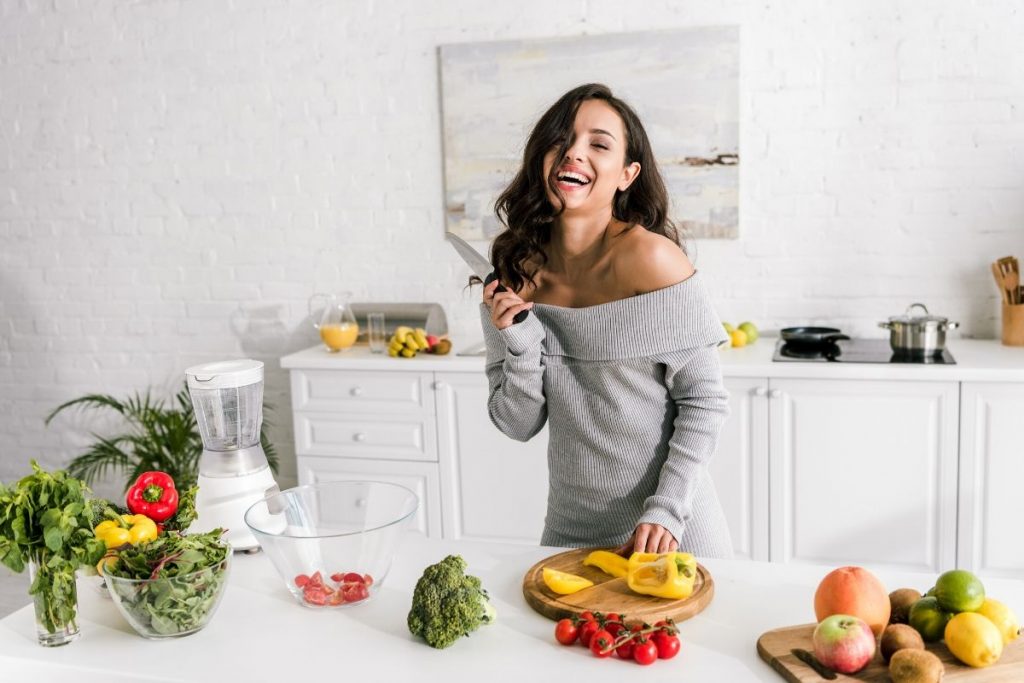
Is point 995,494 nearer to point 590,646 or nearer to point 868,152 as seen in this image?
point 868,152

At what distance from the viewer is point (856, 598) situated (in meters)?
1.51

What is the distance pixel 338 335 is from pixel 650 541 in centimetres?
243

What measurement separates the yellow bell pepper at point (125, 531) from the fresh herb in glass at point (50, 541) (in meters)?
0.06

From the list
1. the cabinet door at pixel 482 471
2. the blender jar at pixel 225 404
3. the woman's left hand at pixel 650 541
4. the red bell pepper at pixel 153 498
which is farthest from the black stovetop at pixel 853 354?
the red bell pepper at pixel 153 498

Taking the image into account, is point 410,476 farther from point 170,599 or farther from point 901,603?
point 901,603

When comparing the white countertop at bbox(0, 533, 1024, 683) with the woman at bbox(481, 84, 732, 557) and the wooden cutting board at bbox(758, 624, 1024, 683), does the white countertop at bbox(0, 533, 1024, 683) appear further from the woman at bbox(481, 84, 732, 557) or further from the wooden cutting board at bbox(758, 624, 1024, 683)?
the woman at bbox(481, 84, 732, 557)

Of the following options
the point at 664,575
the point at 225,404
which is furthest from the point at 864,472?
the point at 225,404

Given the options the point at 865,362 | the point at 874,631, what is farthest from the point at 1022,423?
the point at 874,631

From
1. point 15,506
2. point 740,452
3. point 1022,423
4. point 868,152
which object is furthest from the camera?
point 868,152

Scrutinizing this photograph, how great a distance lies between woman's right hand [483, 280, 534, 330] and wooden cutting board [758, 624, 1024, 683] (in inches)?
30.8

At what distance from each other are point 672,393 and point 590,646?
0.68m

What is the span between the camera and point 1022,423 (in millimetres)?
3320

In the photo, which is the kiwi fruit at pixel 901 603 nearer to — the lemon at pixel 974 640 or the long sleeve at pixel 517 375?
the lemon at pixel 974 640

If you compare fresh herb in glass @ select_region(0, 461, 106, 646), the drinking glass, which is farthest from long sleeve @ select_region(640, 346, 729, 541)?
the drinking glass
